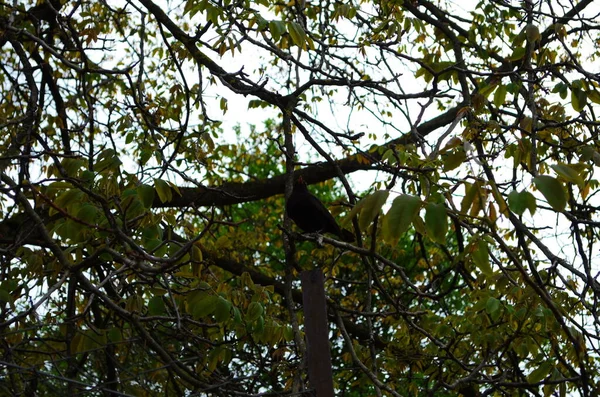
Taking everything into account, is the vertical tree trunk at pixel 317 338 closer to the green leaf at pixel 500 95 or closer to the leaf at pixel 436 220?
the leaf at pixel 436 220

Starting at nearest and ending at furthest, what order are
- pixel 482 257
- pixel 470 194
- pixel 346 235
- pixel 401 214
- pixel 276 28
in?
pixel 401 214
pixel 470 194
pixel 482 257
pixel 276 28
pixel 346 235

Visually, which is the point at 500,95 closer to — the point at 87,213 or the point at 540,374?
the point at 540,374

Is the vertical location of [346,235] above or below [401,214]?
above

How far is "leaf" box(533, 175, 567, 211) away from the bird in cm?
362

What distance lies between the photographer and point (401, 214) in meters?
1.97

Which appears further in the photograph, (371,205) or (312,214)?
(312,214)

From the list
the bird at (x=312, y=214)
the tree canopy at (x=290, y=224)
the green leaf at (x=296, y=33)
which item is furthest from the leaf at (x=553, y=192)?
the bird at (x=312, y=214)

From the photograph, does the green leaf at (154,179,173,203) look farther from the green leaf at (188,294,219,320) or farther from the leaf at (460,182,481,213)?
the leaf at (460,182,481,213)

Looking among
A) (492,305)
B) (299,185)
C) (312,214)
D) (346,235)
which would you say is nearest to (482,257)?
(492,305)

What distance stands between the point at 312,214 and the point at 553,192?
12.5ft

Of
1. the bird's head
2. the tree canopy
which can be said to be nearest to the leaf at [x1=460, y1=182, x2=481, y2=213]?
the tree canopy

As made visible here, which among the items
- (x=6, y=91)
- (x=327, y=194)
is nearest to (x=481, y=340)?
(x=6, y=91)

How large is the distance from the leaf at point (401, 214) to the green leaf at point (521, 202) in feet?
0.98

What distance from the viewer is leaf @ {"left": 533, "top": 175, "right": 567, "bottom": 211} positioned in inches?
77.2
